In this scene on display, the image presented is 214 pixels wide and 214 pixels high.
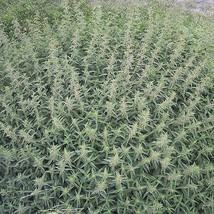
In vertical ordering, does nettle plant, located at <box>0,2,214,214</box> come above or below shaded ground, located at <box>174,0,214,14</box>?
above

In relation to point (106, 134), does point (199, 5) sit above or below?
below

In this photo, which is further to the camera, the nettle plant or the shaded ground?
the shaded ground

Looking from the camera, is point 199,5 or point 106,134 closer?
point 106,134

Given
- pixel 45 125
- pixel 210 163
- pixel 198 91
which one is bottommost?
pixel 210 163

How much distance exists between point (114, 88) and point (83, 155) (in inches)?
33.7

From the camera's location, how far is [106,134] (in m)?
3.76

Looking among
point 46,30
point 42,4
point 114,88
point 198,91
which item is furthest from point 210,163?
point 42,4

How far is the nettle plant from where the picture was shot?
3684 millimetres

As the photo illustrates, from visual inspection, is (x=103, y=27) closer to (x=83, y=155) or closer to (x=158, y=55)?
(x=158, y=55)

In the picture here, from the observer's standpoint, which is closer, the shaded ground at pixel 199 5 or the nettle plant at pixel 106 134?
the nettle plant at pixel 106 134

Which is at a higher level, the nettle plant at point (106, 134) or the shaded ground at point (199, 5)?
the nettle plant at point (106, 134)

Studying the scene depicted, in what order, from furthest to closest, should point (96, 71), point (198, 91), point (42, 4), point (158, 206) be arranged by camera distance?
point (42, 4) → point (96, 71) → point (198, 91) → point (158, 206)

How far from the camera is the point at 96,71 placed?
15.3 feet

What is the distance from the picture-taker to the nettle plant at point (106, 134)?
3684 mm
